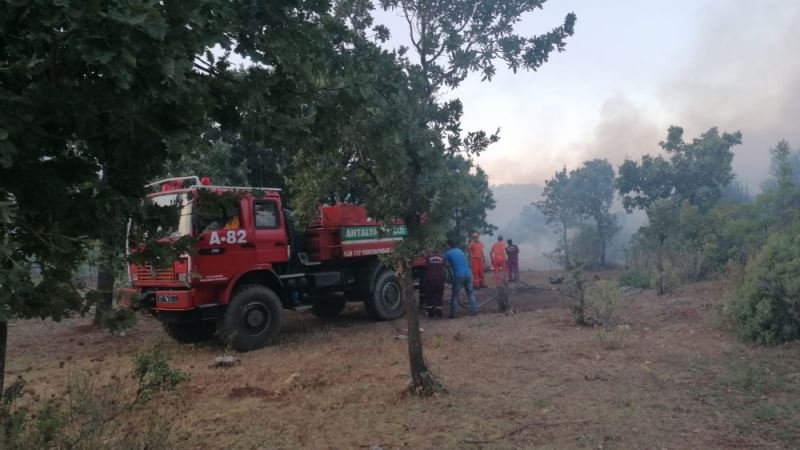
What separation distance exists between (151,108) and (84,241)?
2.23ft

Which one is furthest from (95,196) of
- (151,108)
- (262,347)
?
(262,347)

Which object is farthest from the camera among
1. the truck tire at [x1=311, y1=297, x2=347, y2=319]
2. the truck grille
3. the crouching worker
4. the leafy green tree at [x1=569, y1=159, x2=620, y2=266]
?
the leafy green tree at [x1=569, y1=159, x2=620, y2=266]

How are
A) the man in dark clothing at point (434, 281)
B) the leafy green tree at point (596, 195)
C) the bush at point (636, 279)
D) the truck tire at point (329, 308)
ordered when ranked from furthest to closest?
the leafy green tree at point (596, 195) < the bush at point (636, 279) < the truck tire at point (329, 308) < the man in dark clothing at point (434, 281)

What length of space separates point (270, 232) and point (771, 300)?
300 inches

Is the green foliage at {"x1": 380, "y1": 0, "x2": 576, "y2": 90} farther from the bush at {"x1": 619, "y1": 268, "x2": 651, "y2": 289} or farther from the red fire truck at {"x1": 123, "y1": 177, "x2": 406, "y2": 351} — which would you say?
the bush at {"x1": 619, "y1": 268, "x2": 651, "y2": 289}

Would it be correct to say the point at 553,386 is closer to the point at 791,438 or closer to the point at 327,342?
the point at 791,438

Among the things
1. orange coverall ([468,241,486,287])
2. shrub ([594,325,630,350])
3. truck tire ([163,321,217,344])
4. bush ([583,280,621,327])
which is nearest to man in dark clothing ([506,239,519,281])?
orange coverall ([468,241,486,287])

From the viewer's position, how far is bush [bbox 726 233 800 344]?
25.3 ft

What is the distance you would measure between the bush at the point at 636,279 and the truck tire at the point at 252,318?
36.5 feet

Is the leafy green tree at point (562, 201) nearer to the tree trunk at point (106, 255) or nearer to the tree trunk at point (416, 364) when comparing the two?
the tree trunk at point (416, 364)

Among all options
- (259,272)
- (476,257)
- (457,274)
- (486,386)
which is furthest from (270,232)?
(476,257)

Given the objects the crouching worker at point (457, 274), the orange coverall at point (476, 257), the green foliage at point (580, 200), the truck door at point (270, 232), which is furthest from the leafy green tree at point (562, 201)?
the truck door at point (270, 232)

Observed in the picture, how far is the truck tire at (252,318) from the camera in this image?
29.3ft

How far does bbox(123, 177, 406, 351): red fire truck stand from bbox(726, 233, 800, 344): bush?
16.7 ft
